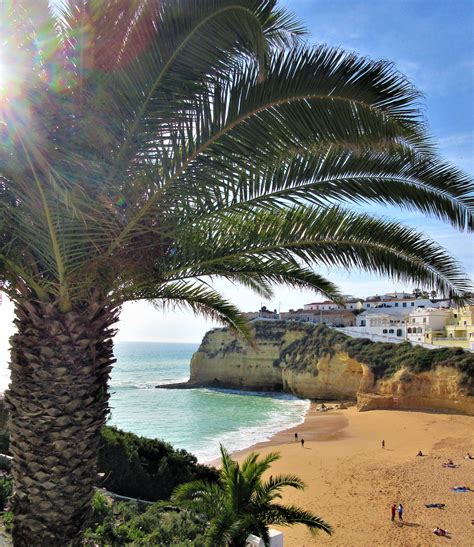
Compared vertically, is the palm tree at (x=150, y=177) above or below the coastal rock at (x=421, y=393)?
above

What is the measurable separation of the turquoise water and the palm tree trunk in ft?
75.0

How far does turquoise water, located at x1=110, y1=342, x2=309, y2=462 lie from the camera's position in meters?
31.1

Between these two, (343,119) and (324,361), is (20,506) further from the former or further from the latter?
(324,361)

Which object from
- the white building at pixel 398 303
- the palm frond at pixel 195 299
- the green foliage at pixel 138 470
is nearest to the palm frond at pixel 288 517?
the palm frond at pixel 195 299

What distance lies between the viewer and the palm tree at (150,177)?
→ 11.1 ft

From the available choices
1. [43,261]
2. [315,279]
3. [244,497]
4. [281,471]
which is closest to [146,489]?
[244,497]

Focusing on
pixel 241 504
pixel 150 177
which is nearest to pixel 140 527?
pixel 241 504

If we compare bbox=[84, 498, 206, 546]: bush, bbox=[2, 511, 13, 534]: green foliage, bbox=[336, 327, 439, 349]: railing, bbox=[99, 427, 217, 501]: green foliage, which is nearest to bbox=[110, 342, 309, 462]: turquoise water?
bbox=[336, 327, 439, 349]: railing

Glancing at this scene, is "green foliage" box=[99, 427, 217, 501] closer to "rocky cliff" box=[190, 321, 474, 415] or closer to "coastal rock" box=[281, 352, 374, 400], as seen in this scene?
"rocky cliff" box=[190, 321, 474, 415]

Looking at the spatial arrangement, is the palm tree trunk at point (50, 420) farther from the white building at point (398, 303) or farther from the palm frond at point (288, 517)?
the white building at point (398, 303)

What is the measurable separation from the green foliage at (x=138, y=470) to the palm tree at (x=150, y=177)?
22.7ft

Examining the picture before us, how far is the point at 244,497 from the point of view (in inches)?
289

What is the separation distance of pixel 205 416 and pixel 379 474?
21269 millimetres

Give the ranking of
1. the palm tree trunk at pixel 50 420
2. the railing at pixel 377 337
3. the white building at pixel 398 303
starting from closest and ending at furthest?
the palm tree trunk at pixel 50 420
the railing at pixel 377 337
the white building at pixel 398 303
